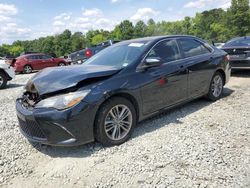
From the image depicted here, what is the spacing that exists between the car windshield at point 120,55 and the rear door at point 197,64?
107 centimetres

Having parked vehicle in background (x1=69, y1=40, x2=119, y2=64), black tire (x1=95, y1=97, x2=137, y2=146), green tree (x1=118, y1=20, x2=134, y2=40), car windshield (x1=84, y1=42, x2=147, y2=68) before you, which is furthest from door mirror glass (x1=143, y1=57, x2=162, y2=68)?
green tree (x1=118, y1=20, x2=134, y2=40)

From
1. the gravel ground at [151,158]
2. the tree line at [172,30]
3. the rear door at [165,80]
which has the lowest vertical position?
the gravel ground at [151,158]

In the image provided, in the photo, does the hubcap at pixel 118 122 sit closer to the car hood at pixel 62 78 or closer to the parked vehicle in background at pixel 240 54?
the car hood at pixel 62 78

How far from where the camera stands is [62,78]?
157 inches

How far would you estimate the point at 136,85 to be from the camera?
4.32 m

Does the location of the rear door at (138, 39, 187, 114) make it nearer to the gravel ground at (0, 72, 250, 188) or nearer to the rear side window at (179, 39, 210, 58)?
the rear side window at (179, 39, 210, 58)

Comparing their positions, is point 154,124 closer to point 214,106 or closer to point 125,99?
point 125,99

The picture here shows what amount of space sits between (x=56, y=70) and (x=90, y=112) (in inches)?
44.3

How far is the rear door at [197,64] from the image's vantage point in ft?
18.0

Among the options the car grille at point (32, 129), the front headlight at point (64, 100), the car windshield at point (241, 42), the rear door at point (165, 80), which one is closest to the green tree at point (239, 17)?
the car windshield at point (241, 42)

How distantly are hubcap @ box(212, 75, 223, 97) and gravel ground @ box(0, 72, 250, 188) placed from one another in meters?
1.26

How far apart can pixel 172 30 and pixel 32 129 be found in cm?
8296

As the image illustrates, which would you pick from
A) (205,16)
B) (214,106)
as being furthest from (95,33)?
(214,106)

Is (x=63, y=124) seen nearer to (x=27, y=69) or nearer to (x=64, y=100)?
(x=64, y=100)
